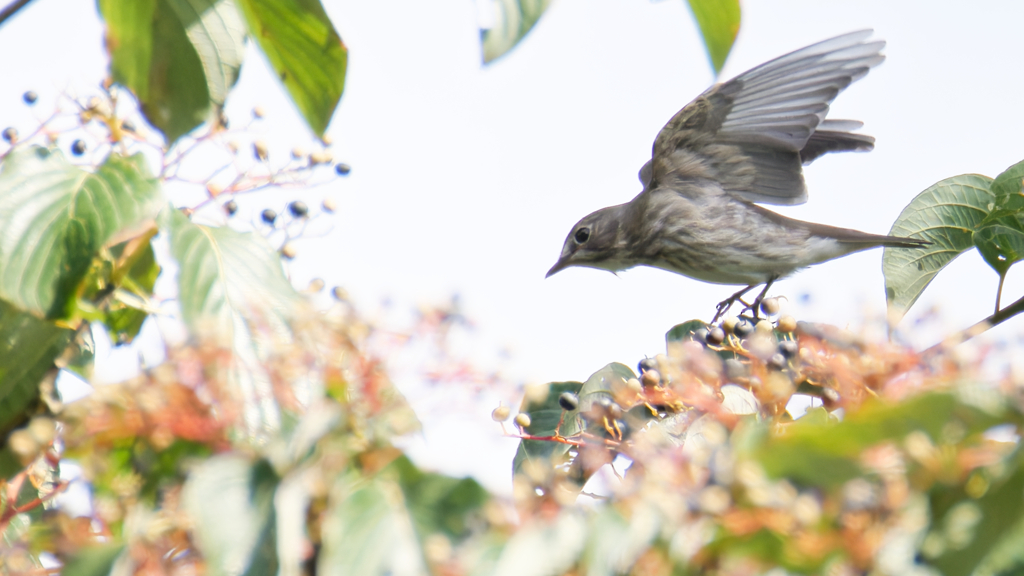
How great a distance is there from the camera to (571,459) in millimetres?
2258

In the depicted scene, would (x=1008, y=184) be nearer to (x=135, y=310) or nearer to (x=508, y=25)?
(x=508, y=25)

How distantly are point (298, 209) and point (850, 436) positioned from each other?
5.38ft

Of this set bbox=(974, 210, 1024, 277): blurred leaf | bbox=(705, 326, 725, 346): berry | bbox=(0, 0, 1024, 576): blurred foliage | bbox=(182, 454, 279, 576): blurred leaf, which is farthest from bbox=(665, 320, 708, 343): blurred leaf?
bbox=(182, 454, 279, 576): blurred leaf

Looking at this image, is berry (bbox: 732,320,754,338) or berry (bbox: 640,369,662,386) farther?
berry (bbox: 732,320,754,338)

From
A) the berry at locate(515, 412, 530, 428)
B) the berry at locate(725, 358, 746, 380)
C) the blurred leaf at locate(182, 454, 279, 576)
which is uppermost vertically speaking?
the blurred leaf at locate(182, 454, 279, 576)

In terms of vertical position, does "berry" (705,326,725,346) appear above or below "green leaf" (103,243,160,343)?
below

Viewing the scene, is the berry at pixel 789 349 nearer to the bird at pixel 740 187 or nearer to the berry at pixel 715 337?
the berry at pixel 715 337

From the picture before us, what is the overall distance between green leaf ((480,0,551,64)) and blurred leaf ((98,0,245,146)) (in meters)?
0.81

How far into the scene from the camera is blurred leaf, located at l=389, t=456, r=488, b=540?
1.09m

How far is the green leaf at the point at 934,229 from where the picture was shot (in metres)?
3.36

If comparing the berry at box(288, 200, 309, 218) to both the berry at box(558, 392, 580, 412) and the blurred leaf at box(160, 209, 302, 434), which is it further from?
the berry at box(558, 392, 580, 412)

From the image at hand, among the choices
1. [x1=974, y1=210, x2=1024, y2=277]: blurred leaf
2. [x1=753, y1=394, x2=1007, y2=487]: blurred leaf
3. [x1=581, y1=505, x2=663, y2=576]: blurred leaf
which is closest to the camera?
[x1=753, y1=394, x2=1007, y2=487]: blurred leaf

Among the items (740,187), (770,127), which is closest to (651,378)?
A: (770,127)

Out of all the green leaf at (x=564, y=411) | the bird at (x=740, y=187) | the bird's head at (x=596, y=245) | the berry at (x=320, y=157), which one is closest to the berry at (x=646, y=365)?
the green leaf at (x=564, y=411)
